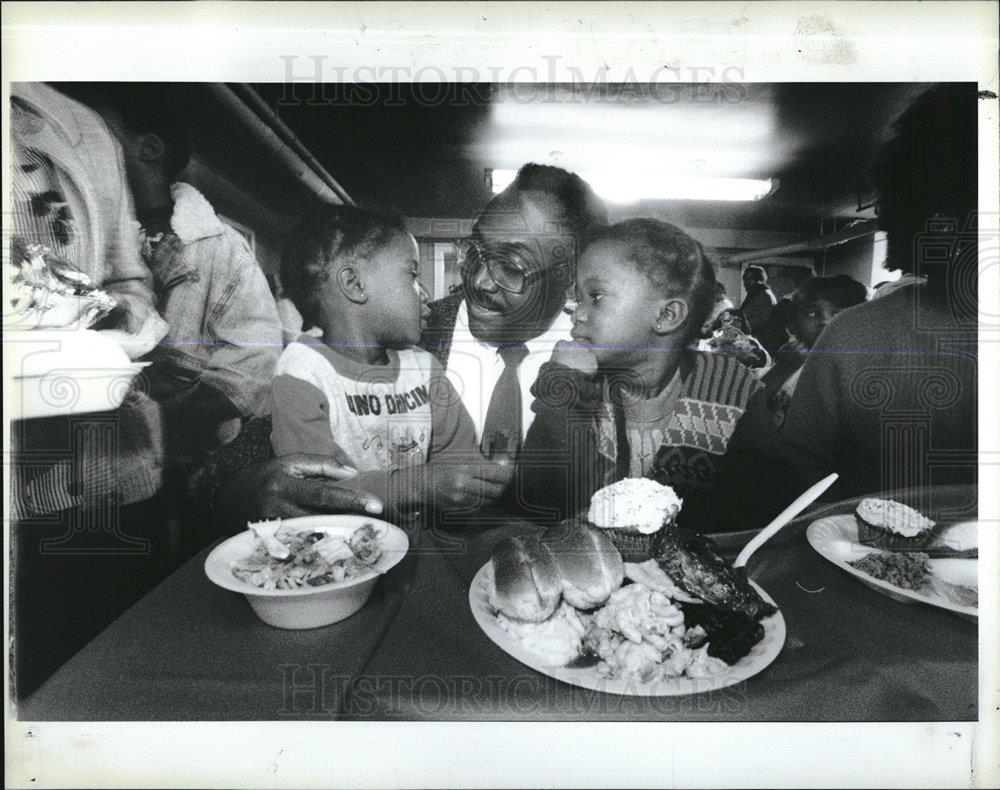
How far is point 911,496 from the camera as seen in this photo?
Result: 1699 millimetres

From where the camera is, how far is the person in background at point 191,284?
1628 millimetres

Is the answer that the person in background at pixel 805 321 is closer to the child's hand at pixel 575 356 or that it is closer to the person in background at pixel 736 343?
the person in background at pixel 736 343

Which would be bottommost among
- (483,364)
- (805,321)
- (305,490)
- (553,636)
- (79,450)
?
(553,636)

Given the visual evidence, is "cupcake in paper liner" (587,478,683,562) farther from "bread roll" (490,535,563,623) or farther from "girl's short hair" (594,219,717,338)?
"girl's short hair" (594,219,717,338)

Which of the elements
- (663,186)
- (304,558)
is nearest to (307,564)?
(304,558)

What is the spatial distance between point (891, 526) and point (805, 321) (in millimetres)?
571

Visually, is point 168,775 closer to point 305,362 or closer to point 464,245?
point 305,362

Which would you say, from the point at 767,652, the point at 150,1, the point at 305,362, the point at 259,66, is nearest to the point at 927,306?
the point at 767,652

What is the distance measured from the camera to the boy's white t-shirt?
166cm

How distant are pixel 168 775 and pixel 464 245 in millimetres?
1538

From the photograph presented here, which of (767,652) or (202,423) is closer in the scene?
(767,652)

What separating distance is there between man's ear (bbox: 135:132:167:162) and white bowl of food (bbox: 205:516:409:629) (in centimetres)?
95

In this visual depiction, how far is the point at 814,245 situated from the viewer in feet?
5.35

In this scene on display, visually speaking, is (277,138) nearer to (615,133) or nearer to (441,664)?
(615,133)
